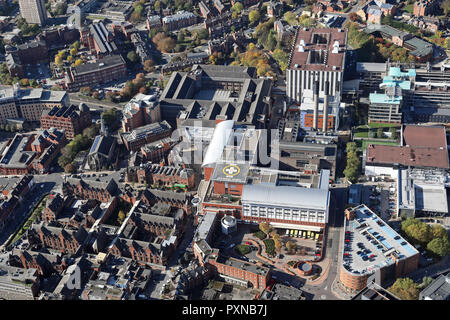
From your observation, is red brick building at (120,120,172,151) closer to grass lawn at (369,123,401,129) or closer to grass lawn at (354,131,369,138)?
grass lawn at (354,131,369,138)

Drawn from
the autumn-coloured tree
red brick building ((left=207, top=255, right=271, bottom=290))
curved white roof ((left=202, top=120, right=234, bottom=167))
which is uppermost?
curved white roof ((left=202, top=120, right=234, bottom=167))

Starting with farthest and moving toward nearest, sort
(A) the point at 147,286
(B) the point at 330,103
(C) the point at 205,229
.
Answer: (B) the point at 330,103 → (C) the point at 205,229 → (A) the point at 147,286

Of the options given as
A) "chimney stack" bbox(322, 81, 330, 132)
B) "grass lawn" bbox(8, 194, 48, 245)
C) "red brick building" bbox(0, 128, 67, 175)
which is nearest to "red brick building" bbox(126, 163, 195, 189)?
"grass lawn" bbox(8, 194, 48, 245)

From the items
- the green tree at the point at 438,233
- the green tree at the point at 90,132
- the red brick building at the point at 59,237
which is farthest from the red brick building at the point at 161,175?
the green tree at the point at 438,233

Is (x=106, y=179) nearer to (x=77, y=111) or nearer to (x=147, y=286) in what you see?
(x=77, y=111)

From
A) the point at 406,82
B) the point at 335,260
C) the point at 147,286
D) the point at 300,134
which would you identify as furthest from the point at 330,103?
the point at 147,286
